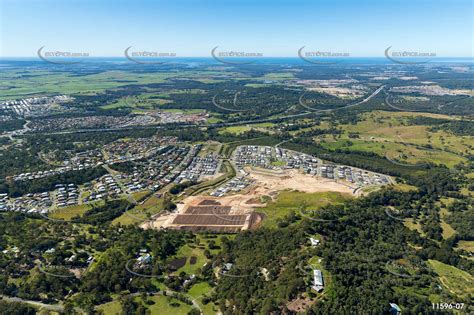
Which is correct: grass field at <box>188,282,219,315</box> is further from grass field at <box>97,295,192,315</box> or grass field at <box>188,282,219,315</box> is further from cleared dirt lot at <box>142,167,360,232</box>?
cleared dirt lot at <box>142,167,360,232</box>

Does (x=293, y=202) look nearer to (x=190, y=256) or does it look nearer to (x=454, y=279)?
(x=190, y=256)

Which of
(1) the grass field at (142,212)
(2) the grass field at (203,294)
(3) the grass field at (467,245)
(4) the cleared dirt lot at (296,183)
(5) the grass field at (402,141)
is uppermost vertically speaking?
(5) the grass field at (402,141)

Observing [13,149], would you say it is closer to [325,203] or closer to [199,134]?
[199,134]

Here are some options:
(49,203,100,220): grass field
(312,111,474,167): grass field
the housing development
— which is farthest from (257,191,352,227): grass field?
(312,111,474,167): grass field

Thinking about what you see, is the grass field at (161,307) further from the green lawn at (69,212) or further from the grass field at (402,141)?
the grass field at (402,141)

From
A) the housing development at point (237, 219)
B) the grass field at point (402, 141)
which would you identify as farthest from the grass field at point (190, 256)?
the grass field at point (402, 141)

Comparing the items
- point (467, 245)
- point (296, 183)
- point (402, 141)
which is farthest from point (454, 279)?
point (402, 141)
